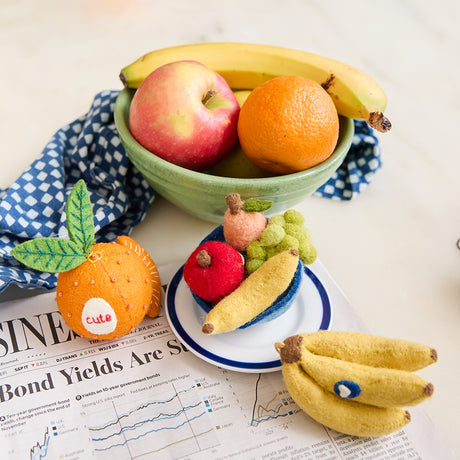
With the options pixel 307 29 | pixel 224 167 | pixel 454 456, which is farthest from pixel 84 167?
pixel 307 29

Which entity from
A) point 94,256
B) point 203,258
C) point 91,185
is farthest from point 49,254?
point 91,185

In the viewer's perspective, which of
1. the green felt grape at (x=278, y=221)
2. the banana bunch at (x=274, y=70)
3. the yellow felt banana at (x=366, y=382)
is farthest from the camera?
the banana bunch at (x=274, y=70)

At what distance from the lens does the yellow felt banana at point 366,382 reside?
0.39 meters

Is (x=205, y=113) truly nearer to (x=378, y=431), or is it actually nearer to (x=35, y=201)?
(x=35, y=201)

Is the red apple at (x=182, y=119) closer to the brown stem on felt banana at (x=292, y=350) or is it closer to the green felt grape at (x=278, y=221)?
the green felt grape at (x=278, y=221)

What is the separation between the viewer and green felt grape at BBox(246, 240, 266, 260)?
1.58 ft

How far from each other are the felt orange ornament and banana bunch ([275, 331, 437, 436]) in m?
0.15

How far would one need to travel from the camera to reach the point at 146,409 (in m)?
0.45

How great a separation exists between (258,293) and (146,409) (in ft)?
0.49

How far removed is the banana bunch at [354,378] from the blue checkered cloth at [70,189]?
0.99ft

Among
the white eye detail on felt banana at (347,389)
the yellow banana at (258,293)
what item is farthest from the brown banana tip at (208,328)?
the white eye detail on felt banana at (347,389)

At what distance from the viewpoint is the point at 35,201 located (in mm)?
623

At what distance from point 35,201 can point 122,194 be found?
110 millimetres

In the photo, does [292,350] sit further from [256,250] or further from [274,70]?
[274,70]
